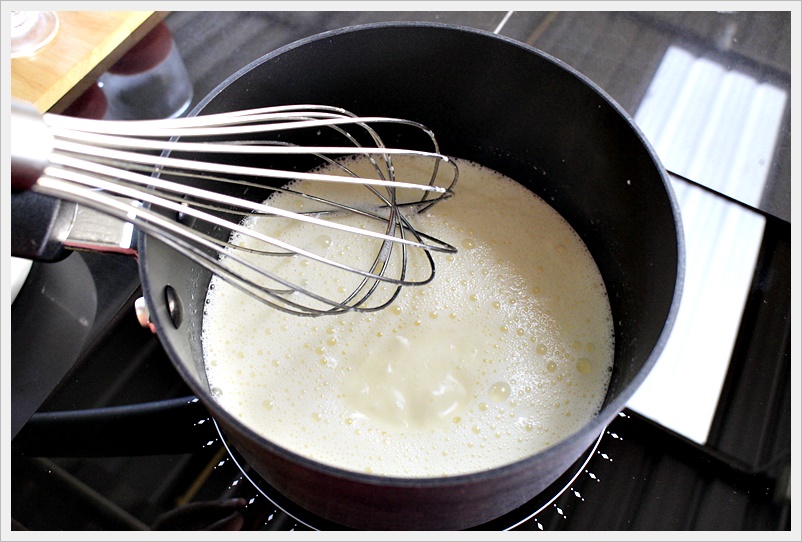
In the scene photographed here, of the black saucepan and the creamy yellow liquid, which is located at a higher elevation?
the black saucepan

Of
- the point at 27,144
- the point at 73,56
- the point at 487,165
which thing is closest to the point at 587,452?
the point at 487,165

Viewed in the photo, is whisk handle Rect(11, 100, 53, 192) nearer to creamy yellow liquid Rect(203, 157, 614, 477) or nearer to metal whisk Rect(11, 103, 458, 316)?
metal whisk Rect(11, 103, 458, 316)

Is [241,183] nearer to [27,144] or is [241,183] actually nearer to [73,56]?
[27,144]

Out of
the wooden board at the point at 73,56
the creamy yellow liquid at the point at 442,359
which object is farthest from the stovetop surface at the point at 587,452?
the wooden board at the point at 73,56

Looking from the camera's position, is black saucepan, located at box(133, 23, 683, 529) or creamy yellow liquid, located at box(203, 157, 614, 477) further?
creamy yellow liquid, located at box(203, 157, 614, 477)

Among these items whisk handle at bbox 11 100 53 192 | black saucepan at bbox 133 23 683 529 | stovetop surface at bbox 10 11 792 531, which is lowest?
stovetop surface at bbox 10 11 792 531

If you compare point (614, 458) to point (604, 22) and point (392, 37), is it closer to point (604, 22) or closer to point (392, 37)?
point (392, 37)

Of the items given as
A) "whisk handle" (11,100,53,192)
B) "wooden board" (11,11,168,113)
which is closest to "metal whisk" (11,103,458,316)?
"whisk handle" (11,100,53,192)
